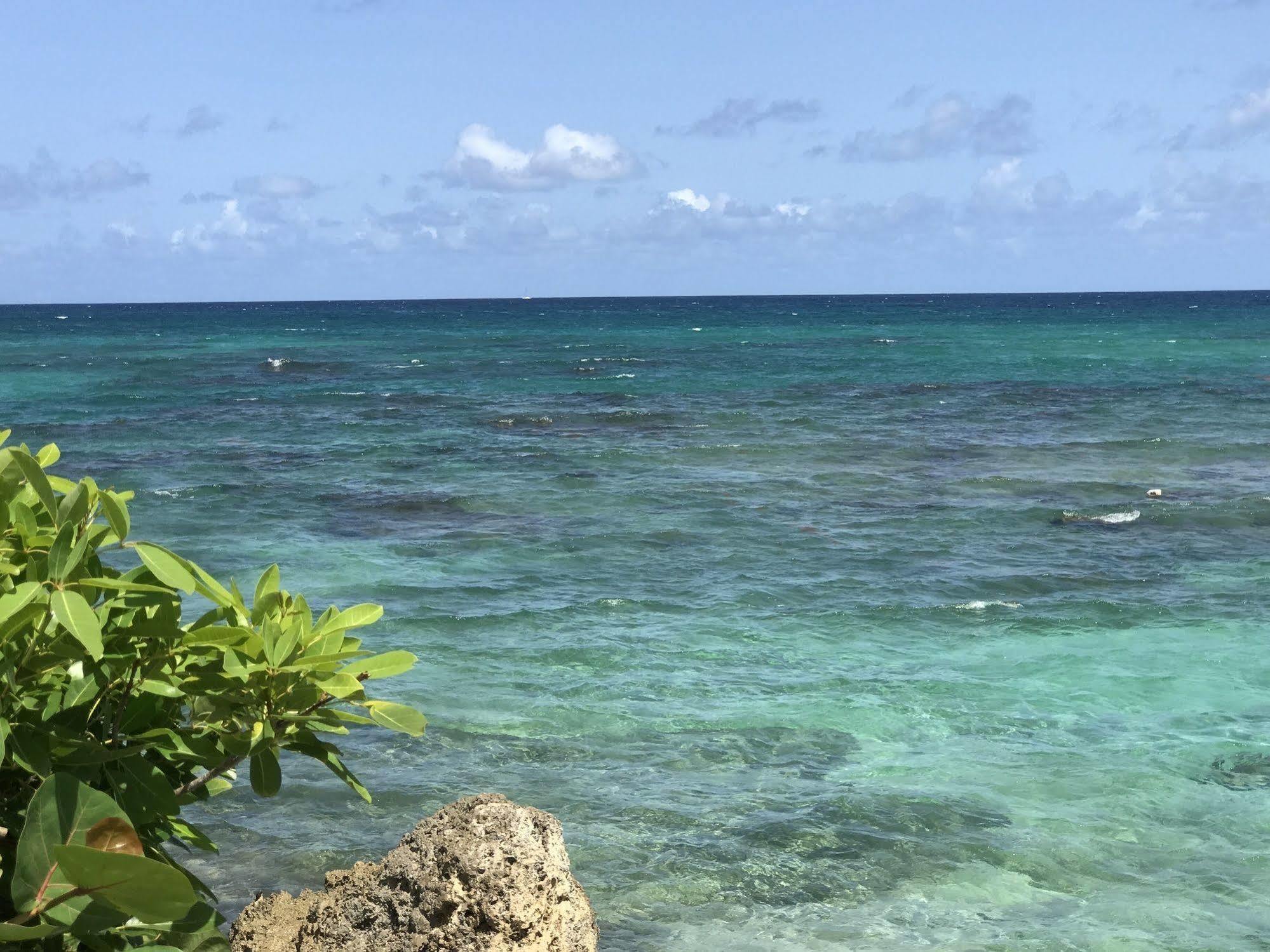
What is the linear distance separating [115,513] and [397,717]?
62 cm

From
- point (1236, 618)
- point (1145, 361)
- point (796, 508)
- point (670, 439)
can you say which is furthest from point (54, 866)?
point (1145, 361)

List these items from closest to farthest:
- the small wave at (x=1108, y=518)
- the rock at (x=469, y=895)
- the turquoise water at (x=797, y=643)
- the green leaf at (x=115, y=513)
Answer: the green leaf at (x=115, y=513)
the rock at (x=469, y=895)
the turquoise water at (x=797, y=643)
the small wave at (x=1108, y=518)

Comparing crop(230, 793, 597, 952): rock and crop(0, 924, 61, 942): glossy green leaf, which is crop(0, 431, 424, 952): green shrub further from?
crop(230, 793, 597, 952): rock

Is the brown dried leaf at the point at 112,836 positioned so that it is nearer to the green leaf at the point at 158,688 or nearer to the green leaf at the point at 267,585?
the green leaf at the point at 158,688

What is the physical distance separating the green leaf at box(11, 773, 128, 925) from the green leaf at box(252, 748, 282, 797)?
0.59 metres

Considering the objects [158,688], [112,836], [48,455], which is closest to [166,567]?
[158,688]

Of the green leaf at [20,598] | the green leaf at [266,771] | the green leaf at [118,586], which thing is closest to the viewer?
the green leaf at [20,598]

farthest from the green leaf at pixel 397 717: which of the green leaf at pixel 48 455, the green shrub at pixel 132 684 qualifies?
the green leaf at pixel 48 455

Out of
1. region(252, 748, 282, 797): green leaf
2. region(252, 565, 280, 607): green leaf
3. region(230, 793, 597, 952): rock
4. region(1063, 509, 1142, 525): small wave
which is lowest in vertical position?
region(1063, 509, 1142, 525): small wave

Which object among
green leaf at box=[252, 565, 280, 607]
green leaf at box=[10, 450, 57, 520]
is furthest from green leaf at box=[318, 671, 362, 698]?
green leaf at box=[10, 450, 57, 520]

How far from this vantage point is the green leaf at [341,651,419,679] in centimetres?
228

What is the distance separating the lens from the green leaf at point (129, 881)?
1693 mm

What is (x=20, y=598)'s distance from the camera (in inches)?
75.8

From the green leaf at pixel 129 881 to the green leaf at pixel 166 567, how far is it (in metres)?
0.44
